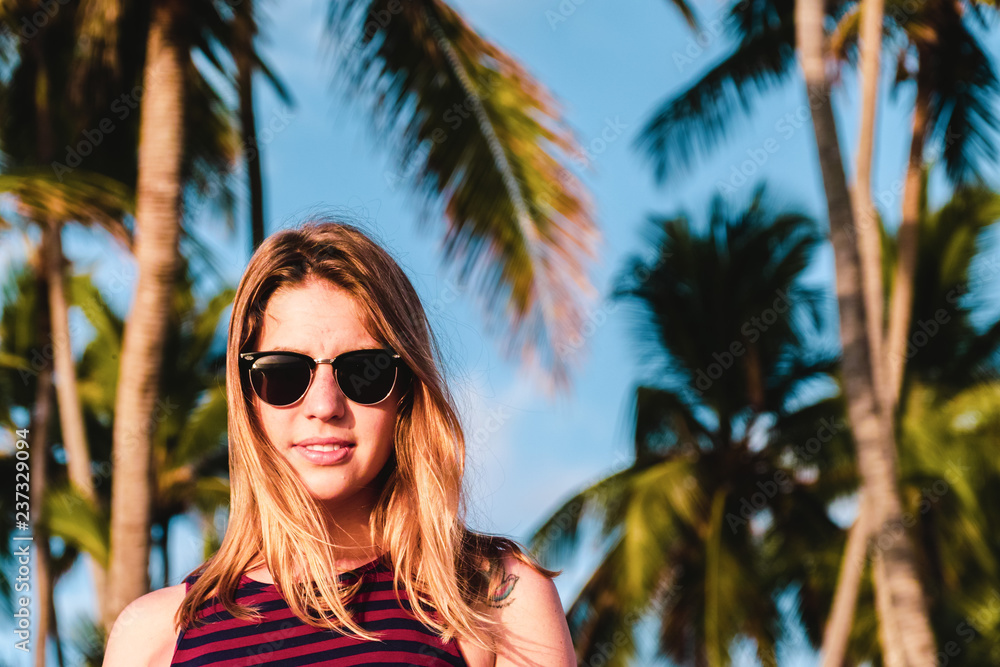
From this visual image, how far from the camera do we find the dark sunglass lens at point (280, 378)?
1.82 meters

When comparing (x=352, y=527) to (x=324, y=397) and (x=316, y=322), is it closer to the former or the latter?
(x=324, y=397)

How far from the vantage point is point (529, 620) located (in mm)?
1755

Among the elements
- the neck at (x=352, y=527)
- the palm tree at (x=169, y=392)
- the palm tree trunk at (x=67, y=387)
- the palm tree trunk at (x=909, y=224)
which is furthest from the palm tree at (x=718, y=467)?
the neck at (x=352, y=527)

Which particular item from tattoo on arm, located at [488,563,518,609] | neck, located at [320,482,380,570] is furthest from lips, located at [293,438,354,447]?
tattoo on arm, located at [488,563,518,609]

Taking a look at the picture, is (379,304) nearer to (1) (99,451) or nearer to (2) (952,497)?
(2) (952,497)

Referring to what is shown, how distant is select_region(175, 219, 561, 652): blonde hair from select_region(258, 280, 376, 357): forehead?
16 mm

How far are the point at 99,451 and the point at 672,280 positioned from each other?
9.65 meters

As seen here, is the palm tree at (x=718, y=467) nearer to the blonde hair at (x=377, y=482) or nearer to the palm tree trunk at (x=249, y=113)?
the palm tree trunk at (x=249, y=113)

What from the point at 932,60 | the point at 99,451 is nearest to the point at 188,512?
the point at 99,451

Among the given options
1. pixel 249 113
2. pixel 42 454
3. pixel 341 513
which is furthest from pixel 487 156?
pixel 42 454

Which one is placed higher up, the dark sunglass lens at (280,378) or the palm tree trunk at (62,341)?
the palm tree trunk at (62,341)

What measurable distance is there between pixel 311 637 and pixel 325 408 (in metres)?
0.37

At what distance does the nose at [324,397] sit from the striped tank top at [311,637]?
0.90 ft

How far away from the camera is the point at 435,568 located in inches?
69.7
